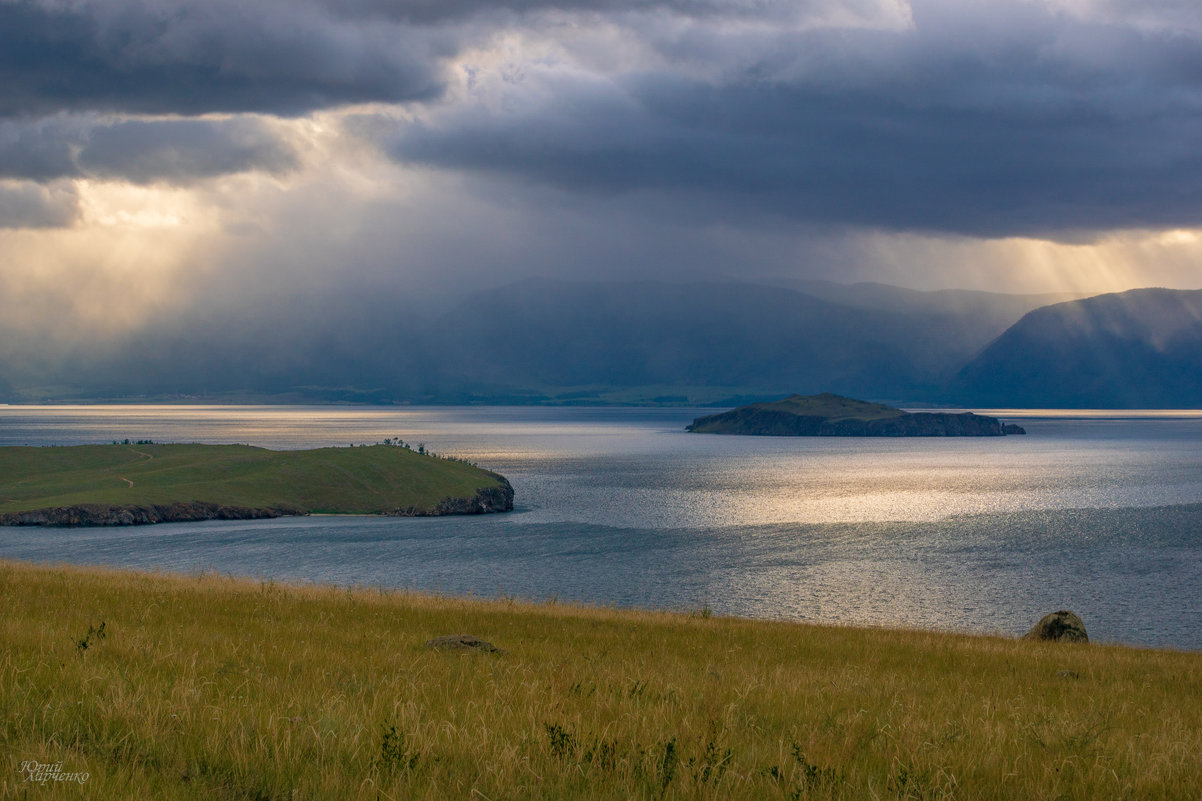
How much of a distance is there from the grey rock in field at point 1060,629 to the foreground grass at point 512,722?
49.5 feet

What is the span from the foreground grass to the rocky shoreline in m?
122

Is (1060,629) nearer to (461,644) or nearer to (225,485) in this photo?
(461,644)

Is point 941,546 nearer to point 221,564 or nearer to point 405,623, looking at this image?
point 221,564

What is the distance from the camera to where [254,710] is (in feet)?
27.2

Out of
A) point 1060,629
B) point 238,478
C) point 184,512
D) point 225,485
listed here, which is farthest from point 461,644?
point 238,478

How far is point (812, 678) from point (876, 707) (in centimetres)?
297

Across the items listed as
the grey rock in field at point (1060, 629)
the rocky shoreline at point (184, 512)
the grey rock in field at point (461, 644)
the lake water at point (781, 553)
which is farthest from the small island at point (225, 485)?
the grey rock in field at point (461, 644)

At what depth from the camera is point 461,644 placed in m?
15.7

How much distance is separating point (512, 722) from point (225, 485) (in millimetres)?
146686

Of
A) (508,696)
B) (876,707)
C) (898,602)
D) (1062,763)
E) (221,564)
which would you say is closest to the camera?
(1062,763)

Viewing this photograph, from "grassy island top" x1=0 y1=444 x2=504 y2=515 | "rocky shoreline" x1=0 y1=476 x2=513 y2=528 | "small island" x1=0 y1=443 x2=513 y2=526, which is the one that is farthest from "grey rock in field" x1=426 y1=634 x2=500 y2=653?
"grassy island top" x1=0 y1=444 x2=504 y2=515

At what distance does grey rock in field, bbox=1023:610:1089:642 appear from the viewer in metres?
31.2

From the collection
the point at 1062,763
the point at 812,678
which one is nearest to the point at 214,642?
the point at 812,678

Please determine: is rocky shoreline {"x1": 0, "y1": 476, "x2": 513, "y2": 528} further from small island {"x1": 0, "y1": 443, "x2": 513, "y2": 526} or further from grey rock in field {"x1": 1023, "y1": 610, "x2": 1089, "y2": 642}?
grey rock in field {"x1": 1023, "y1": 610, "x2": 1089, "y2": 642}
